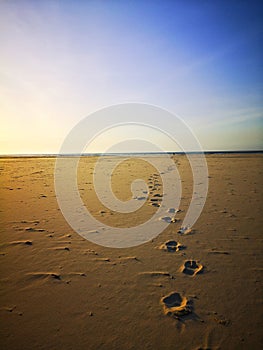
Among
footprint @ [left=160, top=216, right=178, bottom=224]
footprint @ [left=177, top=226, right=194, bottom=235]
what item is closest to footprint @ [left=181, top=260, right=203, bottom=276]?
footprint @ [left=177, top=226, right=194, bottom=235]

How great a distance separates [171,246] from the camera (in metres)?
4.88

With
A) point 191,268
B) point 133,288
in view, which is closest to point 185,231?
point 191,268

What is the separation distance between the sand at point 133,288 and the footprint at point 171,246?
22mm

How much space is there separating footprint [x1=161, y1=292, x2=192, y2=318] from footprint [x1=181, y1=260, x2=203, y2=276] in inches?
24.8

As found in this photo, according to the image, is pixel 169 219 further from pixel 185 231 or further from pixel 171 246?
pixel 171 246

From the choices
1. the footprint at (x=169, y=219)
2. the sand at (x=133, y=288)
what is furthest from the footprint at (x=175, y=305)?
the footprint at (x=169, y=219)

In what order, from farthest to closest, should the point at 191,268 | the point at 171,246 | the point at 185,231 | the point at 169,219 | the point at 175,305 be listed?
1. the point at 169,219
2. the point at 185,231
3. the point at 171,246
4. the point at 191,268
5. the point at 175,305

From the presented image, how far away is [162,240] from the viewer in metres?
5.17

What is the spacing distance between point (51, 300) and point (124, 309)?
1.09m

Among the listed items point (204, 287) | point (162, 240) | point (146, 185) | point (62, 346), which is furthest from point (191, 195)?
point (62, 346)

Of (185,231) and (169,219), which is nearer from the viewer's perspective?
(185,231)

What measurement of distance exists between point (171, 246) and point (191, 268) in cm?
85

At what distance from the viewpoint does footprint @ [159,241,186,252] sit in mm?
4750

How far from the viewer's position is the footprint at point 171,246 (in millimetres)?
4750
